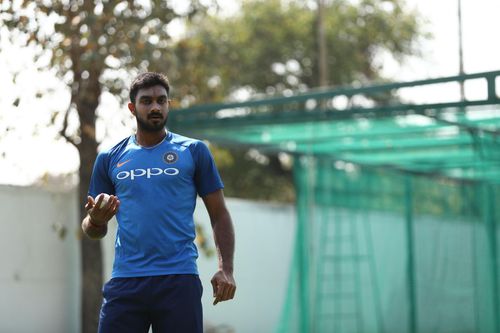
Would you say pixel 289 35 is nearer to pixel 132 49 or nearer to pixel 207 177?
pixel 132 49

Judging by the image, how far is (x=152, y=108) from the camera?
462 centimetres

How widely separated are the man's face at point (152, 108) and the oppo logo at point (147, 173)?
7.2 inches

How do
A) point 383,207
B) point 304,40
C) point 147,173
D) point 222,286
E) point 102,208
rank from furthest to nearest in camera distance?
point 304,40, point 383,207, point 147,173, point 222,286, point 102,208

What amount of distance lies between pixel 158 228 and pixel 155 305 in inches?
12.5

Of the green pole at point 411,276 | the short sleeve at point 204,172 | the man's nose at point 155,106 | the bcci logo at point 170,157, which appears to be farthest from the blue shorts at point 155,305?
the green pole at point 411,276

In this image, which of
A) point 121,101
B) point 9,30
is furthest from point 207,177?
point 121,101

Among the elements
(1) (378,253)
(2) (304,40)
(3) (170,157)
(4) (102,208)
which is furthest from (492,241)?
(2) (304,40)

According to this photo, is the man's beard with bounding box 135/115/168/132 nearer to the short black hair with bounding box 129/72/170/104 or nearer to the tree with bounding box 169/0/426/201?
the short black hair with bounding box 129/72/170/104

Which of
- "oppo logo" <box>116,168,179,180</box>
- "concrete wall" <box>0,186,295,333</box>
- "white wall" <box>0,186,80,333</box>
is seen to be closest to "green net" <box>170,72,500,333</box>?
"concrete wall" <box>0,186,295,333</box>

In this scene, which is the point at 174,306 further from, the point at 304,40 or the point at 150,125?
the point at 304,40

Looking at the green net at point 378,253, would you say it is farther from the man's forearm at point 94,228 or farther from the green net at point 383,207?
the man's forearm at point 94,228

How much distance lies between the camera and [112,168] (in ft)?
15.4

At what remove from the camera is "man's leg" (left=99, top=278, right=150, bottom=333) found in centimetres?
450

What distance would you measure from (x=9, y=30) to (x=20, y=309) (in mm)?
2852
